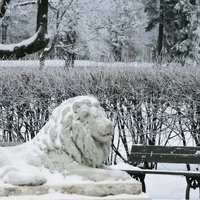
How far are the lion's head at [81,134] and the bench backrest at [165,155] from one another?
3540 millimetres

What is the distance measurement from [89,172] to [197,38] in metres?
21.6

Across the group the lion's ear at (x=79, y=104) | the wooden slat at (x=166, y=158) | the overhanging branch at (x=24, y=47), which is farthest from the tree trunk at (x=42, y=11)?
the lion's ear at (x=79, y=104)

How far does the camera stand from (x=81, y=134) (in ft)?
17.9

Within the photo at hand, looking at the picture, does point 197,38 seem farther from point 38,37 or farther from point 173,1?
point 38,37

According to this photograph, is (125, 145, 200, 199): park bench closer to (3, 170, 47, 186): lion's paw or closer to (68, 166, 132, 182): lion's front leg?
(68, 166, 132, 182): lion's front leg

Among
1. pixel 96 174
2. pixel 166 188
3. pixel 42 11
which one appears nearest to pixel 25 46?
pixel 42 11

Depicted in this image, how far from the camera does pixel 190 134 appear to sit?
39.3 ft

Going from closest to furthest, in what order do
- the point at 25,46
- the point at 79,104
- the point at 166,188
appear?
the point at 79,104 → the point at 166,188 → the point at 25,46

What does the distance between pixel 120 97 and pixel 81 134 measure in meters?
6.13

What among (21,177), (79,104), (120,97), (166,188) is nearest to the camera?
(21,177)

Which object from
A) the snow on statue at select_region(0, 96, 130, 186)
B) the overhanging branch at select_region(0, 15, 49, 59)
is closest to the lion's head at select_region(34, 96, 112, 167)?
the snow on statue at select_region(0, 96, 130, 186)

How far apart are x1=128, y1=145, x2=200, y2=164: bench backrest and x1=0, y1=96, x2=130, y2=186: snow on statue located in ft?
11.6

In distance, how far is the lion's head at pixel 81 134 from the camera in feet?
17.9

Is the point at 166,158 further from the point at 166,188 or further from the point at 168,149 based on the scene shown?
the point at 166,188
